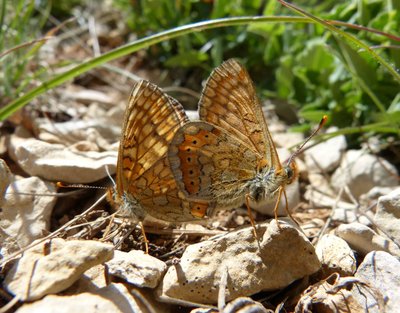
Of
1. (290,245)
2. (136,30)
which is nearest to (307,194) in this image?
(290,245)

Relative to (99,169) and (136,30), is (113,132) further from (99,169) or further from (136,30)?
(136,30)

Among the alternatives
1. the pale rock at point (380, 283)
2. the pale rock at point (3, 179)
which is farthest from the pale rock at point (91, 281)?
the pale rock at point (380, 283)

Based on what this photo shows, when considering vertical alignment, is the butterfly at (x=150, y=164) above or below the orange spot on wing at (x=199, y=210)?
above

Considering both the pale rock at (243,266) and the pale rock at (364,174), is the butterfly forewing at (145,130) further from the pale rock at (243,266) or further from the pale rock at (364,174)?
the pale rock at (364,174)

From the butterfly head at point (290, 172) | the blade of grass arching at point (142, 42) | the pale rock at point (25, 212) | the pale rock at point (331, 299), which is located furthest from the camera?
the blade of grass arching at point (142, 42)

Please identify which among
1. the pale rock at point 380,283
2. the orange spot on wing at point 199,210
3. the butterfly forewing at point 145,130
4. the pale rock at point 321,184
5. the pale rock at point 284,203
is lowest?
the pale rock at point 321,184

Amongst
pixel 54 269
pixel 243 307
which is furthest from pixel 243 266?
pixel 54 269

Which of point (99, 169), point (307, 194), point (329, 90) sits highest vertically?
point (329, 90)
